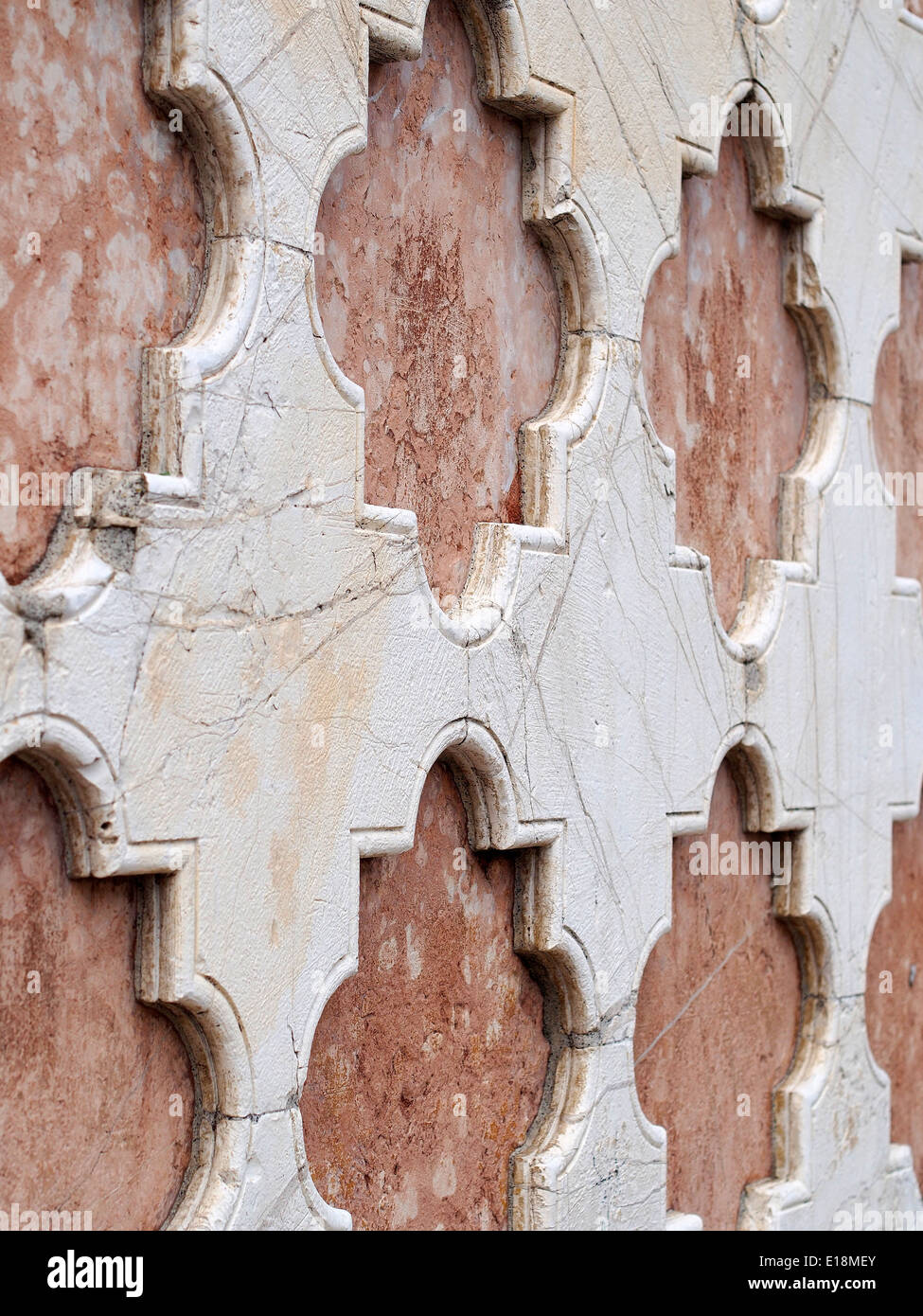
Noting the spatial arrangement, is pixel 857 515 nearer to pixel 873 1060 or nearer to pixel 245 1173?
pixel 873 1060

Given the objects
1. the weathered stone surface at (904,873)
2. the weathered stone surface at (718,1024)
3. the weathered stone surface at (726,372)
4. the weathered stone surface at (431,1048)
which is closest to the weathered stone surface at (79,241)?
the weathered stone surface at (431,1048)

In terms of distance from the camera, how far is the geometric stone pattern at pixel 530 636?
78.3 inches

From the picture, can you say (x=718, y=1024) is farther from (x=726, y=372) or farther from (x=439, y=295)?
(x=439, y=295)

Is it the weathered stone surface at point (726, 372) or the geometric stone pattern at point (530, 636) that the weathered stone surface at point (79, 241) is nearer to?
the geometric stone pattern at point (530, 636)

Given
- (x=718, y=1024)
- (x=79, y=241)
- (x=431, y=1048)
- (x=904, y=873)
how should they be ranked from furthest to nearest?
(x=904, y=873) → (x=718, y=1024) → (x=431, y=1048) → (x=79, y=241)

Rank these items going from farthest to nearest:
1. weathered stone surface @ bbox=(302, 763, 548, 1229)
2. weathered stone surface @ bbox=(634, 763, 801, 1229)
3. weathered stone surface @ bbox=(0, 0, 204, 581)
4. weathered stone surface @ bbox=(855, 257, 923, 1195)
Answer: weathered stone surface @ bbox=(855, 257, 923, 1195) < weathered stone surface @ bbox=(634, 763, 801, 1229) < weathered stone surface @ bbox=(302, 763, 548, 1229) < weathered stone surface @ bbox=(0, 0, 204, 581)

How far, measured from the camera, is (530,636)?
253cm

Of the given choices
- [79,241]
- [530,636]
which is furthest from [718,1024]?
[79,241]

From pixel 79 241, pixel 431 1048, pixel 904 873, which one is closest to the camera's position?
pixel 79 241

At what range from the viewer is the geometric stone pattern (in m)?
1.99

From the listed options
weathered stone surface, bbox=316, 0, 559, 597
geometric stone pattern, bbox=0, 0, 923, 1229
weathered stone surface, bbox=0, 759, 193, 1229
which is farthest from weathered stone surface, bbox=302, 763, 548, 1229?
weathered stone surface, bbox=316, 0, 559, 597

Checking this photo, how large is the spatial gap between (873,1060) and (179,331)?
2323mm

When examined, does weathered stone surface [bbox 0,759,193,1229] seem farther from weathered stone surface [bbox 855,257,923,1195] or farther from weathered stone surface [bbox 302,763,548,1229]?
weathered stone surface [bbox 855,257,923,1195]

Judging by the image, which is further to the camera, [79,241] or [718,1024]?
[718,1024]
